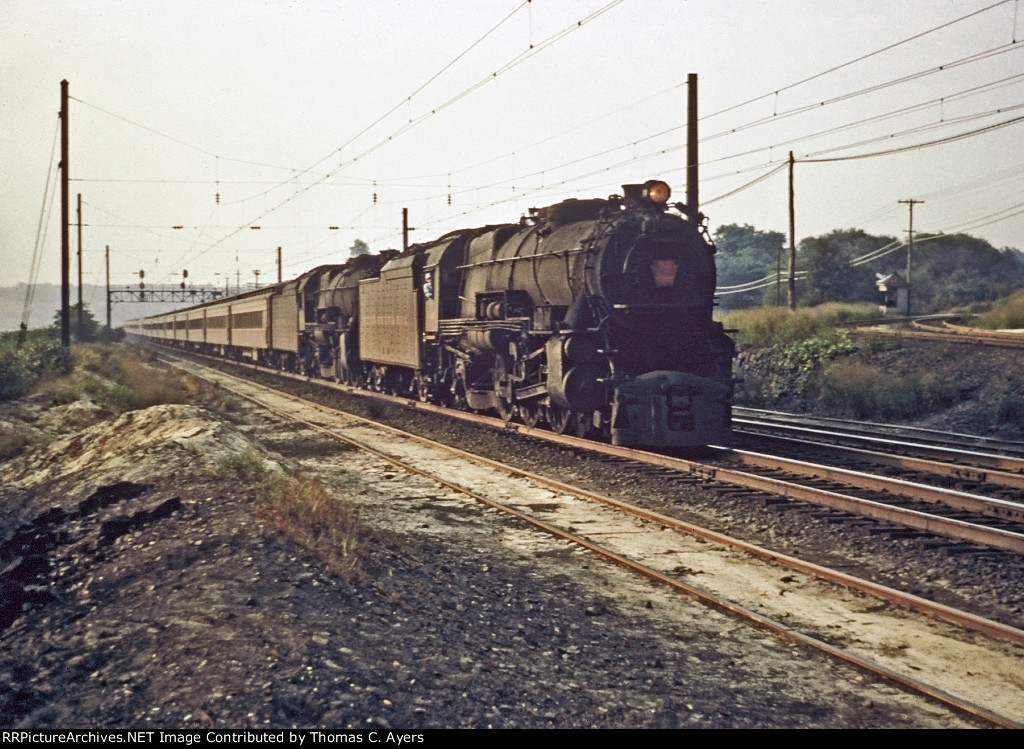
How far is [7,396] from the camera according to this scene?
1923 cm

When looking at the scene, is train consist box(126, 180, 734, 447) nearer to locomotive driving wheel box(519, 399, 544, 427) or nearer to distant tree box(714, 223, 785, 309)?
locomotive driving wheel box(519, 399, 544, 427)

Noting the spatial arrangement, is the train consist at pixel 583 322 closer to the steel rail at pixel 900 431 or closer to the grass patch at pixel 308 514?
the steel rail at pixel 900 431

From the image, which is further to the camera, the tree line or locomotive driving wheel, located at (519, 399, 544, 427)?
the tree line

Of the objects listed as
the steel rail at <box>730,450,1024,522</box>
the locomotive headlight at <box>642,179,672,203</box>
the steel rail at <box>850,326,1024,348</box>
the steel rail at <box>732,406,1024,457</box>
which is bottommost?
the steel rail at <box>732,406,1024,457</box>

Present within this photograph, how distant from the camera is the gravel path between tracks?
4.31 meters

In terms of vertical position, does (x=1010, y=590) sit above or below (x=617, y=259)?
below

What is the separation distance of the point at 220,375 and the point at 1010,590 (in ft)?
113

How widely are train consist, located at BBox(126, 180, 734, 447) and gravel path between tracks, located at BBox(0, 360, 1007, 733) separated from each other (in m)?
4.30

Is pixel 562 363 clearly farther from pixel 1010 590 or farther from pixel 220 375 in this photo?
pixel 220 375

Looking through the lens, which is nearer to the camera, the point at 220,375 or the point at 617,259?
the point at 617,259

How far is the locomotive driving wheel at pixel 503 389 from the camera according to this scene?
15072 millimetres

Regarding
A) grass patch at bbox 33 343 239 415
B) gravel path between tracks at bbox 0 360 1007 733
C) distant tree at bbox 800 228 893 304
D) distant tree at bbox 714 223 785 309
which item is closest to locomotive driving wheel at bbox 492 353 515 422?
gravel path between tracks at bbox 0 360 1007 733

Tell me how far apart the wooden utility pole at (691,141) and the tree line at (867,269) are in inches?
1498

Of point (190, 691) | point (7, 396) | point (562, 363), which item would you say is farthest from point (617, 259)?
point (7, 396)
